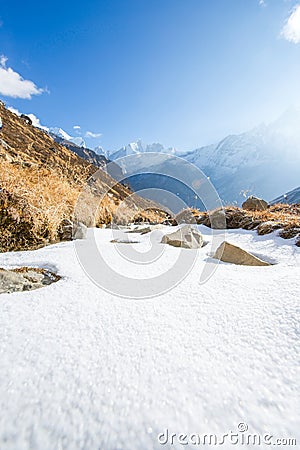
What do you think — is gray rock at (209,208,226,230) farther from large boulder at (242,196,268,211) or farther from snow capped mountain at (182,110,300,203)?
snow capped mountain at (182,110,300,203)

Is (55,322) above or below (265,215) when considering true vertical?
below

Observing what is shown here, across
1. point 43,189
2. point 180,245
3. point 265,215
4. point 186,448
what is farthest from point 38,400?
point 265,215

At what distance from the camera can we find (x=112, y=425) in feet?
1.88

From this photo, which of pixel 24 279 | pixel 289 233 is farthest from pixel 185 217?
pixel 24 279

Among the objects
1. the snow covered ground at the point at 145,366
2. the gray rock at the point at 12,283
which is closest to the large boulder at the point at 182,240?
the snow covered ground at the point at 145,366

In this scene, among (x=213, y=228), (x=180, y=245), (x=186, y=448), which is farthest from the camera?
(x=213, y=228)

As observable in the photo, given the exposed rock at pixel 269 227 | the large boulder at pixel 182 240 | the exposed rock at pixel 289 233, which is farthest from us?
the exposed rock at pixel 269 227

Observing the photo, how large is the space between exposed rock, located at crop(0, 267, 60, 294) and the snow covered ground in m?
0.12

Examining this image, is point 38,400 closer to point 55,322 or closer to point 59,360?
point 59,360

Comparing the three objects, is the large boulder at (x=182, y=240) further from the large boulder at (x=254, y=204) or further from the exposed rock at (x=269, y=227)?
the large boulder at (x=254, y=204)

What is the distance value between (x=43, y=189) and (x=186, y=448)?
3.65 m

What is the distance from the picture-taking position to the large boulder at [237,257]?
2.28m

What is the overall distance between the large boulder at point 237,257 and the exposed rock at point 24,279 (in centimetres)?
163

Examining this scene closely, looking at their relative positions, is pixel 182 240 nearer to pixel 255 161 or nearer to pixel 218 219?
pixel 218 219
